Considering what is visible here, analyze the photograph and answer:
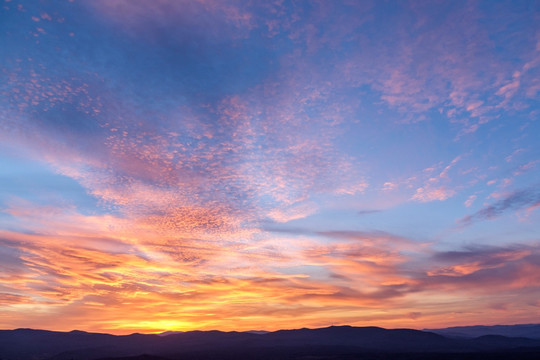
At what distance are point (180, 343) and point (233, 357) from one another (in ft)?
304

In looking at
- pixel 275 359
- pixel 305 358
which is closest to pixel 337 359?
pixel 305 358

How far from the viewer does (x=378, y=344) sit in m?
187

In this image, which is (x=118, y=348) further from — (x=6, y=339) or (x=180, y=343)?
(x=6, y=339)

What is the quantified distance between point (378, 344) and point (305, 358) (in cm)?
8497

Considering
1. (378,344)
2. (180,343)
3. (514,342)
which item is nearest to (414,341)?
(378,344)

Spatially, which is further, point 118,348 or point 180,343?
point 180,343

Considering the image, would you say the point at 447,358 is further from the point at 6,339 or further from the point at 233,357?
the point at 6,339

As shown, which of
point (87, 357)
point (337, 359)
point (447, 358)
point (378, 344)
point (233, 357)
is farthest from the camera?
point (378, 344)

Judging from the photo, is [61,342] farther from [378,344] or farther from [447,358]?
[447,358]

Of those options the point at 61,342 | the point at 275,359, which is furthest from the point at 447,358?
the point at 61,342

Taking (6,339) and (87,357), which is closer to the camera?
(87,357)

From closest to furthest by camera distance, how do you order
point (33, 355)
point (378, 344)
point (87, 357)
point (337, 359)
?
point (337, 359) → point (87, 357) → point (33, 355) → point (378, 344)

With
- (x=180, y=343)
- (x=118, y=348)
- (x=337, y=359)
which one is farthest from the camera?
(x=180, y=343)

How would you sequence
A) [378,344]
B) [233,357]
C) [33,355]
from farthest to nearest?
[378,344], [33,355], [233,357]
